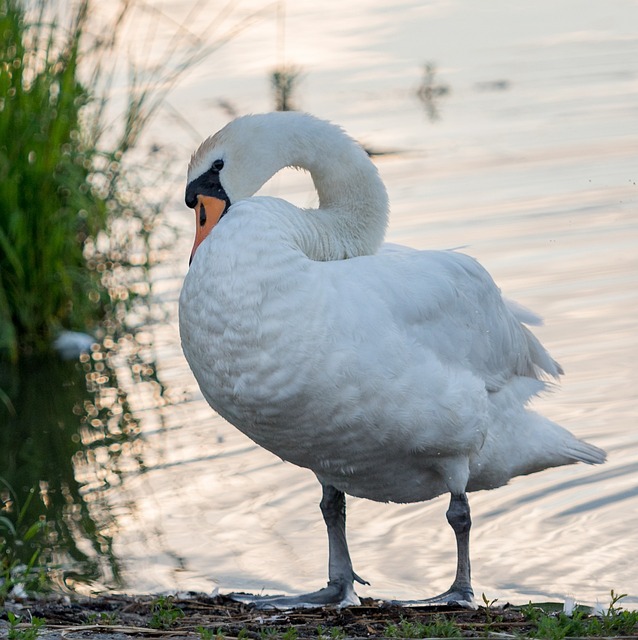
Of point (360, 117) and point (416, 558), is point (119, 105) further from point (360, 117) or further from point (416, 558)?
point (416, 558)

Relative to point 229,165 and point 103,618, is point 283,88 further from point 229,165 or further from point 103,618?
point 103,618

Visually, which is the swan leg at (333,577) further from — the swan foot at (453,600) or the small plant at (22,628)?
the small plant at (22,628)

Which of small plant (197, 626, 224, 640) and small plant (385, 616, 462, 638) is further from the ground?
small plant (197, 626, 224, 640)

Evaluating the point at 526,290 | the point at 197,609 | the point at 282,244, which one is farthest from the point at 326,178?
the point at 526,290

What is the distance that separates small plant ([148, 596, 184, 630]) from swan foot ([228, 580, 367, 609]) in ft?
1.05

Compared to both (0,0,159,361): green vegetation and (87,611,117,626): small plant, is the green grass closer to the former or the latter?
(0,0,159,361): green vegetation

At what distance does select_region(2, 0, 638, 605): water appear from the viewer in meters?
5.56

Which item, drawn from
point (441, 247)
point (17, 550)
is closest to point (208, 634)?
point (17, 550)

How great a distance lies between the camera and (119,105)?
33.6ft

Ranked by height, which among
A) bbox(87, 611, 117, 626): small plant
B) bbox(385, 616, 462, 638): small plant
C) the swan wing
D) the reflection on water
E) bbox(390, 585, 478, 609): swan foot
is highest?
the swan wing

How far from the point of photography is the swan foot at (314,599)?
4.80 m

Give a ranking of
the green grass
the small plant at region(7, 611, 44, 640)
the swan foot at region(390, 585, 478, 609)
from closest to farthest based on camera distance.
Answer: the small plant at region(7, 611, 44, 640)
the swan foot at region(390, 585, 478, 609)
the green grass

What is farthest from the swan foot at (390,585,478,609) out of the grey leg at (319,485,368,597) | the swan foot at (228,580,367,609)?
the grey leg at (319,485,368,597)

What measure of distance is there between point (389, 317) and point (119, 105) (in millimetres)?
6289
